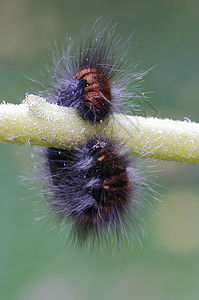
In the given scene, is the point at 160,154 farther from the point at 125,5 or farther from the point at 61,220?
the point at 125,5

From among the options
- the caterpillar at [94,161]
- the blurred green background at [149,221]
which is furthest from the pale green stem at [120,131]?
the blurred green background at [149,221]

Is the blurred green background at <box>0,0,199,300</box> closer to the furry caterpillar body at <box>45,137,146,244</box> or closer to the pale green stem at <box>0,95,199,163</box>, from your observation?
the furry caterpillar body at <box>45,137,146,244</box>

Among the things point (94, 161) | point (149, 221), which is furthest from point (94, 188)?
point (149, 221)

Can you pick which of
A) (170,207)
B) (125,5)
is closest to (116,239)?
Result: (170,207)

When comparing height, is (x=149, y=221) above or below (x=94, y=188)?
above

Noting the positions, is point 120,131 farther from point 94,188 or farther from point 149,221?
point 149,221

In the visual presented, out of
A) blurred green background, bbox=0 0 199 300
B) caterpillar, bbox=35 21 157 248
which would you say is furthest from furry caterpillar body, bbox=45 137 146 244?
blurred green background, bbox=0 0 199 300
